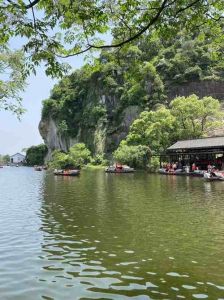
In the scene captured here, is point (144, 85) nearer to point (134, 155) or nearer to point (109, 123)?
point (109, 123)

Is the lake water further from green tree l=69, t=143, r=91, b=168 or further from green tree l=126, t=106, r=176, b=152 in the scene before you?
green tree l=69, t=143, r=91, b=168

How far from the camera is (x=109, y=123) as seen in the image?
122 metres

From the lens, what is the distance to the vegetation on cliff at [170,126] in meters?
73.9

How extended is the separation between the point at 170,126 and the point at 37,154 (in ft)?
402

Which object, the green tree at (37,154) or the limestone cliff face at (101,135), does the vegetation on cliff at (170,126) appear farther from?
the green tree at (37,154)

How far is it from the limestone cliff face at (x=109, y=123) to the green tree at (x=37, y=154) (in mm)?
35782

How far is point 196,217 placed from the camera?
2284 cm

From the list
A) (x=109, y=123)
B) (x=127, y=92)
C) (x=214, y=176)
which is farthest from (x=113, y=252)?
(x=109, y=123)

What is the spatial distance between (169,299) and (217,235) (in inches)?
324

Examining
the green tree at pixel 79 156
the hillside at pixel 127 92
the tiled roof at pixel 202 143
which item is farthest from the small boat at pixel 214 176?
the green tree at pixel 79 156

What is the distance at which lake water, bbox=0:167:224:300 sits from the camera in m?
11.4

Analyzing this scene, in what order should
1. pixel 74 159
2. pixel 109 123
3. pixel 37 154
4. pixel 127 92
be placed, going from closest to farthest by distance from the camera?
pixel 74 159 < pixel 127 92 < pixel 109 123 < pixel 37 154

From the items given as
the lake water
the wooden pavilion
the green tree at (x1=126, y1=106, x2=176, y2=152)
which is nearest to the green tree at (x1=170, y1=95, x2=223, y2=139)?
the green tree at (x1=126, y1=106, x2=176, y2=152)

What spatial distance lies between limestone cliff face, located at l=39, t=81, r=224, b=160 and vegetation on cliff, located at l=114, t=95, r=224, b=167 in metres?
24.9
